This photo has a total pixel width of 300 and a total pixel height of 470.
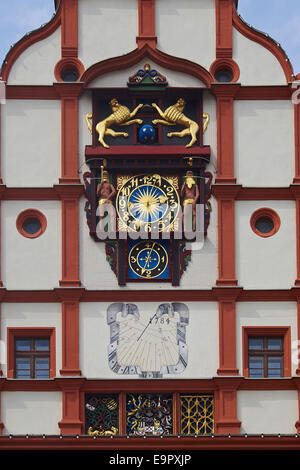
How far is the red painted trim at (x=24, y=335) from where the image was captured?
48.7 metres

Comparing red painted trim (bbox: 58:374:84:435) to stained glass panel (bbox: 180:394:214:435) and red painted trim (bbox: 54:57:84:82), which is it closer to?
stained glass panel (bbox: 180:394:214:435)

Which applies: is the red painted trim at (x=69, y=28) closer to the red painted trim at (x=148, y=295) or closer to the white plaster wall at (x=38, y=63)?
the white plaster wall at (x=38, y=63)

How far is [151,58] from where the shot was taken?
165ft

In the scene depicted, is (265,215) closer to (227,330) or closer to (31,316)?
(227,330)

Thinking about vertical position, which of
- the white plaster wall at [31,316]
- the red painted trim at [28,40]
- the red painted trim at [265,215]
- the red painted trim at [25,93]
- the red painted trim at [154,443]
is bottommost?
the red painted trim at [154,443]

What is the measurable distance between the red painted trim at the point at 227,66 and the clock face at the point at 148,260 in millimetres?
4216

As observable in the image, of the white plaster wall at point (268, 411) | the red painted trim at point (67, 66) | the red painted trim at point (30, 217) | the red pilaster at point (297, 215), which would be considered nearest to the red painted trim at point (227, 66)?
the red pilaster at point (297, 215)

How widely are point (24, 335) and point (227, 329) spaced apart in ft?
14.9

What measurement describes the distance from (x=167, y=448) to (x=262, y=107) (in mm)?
8431

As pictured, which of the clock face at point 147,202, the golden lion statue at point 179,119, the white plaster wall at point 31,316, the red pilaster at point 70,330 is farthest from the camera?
the golden lion statue at point 179,119

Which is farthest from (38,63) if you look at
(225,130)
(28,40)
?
(225,130)

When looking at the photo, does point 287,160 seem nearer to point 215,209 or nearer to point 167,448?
point 215,209

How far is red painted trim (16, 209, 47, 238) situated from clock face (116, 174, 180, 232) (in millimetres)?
1725

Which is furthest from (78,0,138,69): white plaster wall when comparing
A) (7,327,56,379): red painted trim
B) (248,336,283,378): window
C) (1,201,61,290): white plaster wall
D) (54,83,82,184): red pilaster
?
(248,336,283,378): window
